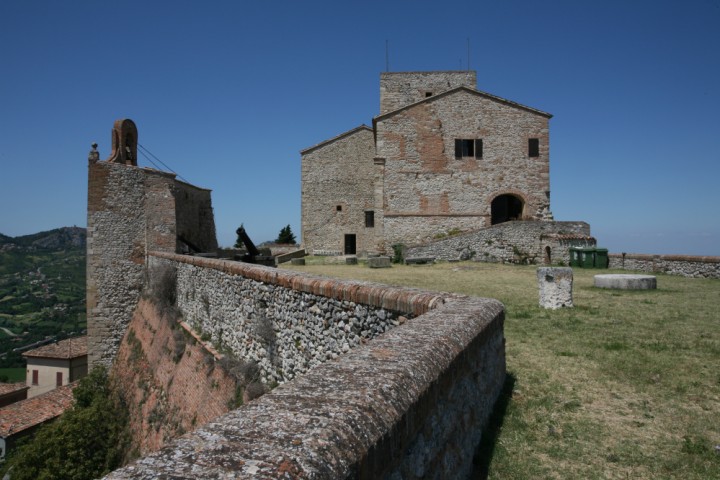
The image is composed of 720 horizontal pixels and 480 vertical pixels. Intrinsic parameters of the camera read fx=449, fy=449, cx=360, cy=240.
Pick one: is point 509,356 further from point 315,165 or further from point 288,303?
point 315,165

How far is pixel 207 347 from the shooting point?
918cm

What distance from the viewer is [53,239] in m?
107

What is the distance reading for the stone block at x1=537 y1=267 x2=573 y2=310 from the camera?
9453mm

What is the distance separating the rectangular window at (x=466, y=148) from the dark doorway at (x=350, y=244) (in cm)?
1027

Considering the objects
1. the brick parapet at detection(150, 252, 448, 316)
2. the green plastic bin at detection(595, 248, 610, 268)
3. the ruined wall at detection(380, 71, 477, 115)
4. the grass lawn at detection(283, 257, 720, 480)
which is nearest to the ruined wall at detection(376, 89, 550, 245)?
the green plastic bin at detection(595, 248, 610, 268)

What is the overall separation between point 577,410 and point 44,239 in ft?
416

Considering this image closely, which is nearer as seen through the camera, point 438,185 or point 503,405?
point 503,405

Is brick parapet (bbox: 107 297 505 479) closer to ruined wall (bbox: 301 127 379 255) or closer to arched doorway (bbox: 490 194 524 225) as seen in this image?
arched doorway (bbox: 490 194 524 225)

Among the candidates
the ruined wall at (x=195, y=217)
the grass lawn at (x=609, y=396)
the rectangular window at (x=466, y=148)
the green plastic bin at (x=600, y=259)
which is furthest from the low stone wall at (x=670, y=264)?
the ruined wall at (x=195, y=217)

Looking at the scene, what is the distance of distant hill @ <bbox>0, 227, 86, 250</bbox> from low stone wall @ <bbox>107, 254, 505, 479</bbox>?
116 metres

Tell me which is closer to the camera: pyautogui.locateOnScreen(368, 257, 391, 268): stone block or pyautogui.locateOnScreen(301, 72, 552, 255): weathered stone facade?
pyautogui.locateOnScreen(368, 257, 391, 268): stone block

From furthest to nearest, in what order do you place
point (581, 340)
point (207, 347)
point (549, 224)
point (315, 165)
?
1. point (315, 165)
2. point (549, 224)
3. point (207, 347)
4. point (581, 340)

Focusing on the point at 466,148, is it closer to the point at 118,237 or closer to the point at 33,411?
the point at 118,237

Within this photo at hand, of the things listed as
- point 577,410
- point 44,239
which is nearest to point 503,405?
point 577,410
